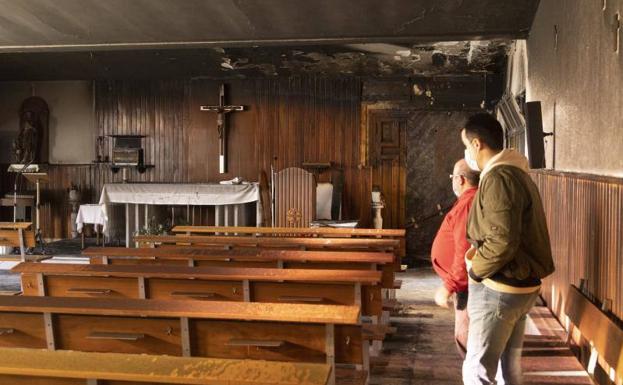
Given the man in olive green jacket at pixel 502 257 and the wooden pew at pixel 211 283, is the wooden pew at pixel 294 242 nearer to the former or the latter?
the wooden pew at pixel 211 283

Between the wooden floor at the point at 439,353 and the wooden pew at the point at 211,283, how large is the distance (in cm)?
67

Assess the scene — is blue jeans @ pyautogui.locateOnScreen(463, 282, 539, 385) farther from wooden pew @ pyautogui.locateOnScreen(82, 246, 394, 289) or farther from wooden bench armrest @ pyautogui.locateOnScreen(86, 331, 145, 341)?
wooden pew @ pyautogui.locateOnScreen(82, 246, 394, 289)

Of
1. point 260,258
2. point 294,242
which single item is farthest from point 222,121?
point 260,258

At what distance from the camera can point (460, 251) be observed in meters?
3.30

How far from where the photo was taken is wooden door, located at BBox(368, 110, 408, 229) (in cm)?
1106

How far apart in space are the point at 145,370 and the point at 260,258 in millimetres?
2861

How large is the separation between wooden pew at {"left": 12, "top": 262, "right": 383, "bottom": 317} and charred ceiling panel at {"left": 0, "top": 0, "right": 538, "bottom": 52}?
3.41 m

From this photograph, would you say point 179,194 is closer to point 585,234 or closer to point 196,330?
point 585,234

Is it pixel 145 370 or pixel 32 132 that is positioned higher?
pixel 32 132

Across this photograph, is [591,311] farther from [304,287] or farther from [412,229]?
[412,229]

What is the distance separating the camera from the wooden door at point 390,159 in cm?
1106

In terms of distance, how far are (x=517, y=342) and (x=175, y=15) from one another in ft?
17.6

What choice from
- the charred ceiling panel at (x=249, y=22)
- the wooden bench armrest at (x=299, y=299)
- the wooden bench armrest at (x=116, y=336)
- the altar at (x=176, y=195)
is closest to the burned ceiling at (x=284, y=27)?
the charred ceiling panel at (x=249, y=22)

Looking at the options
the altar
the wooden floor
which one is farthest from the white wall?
the wooden floor
